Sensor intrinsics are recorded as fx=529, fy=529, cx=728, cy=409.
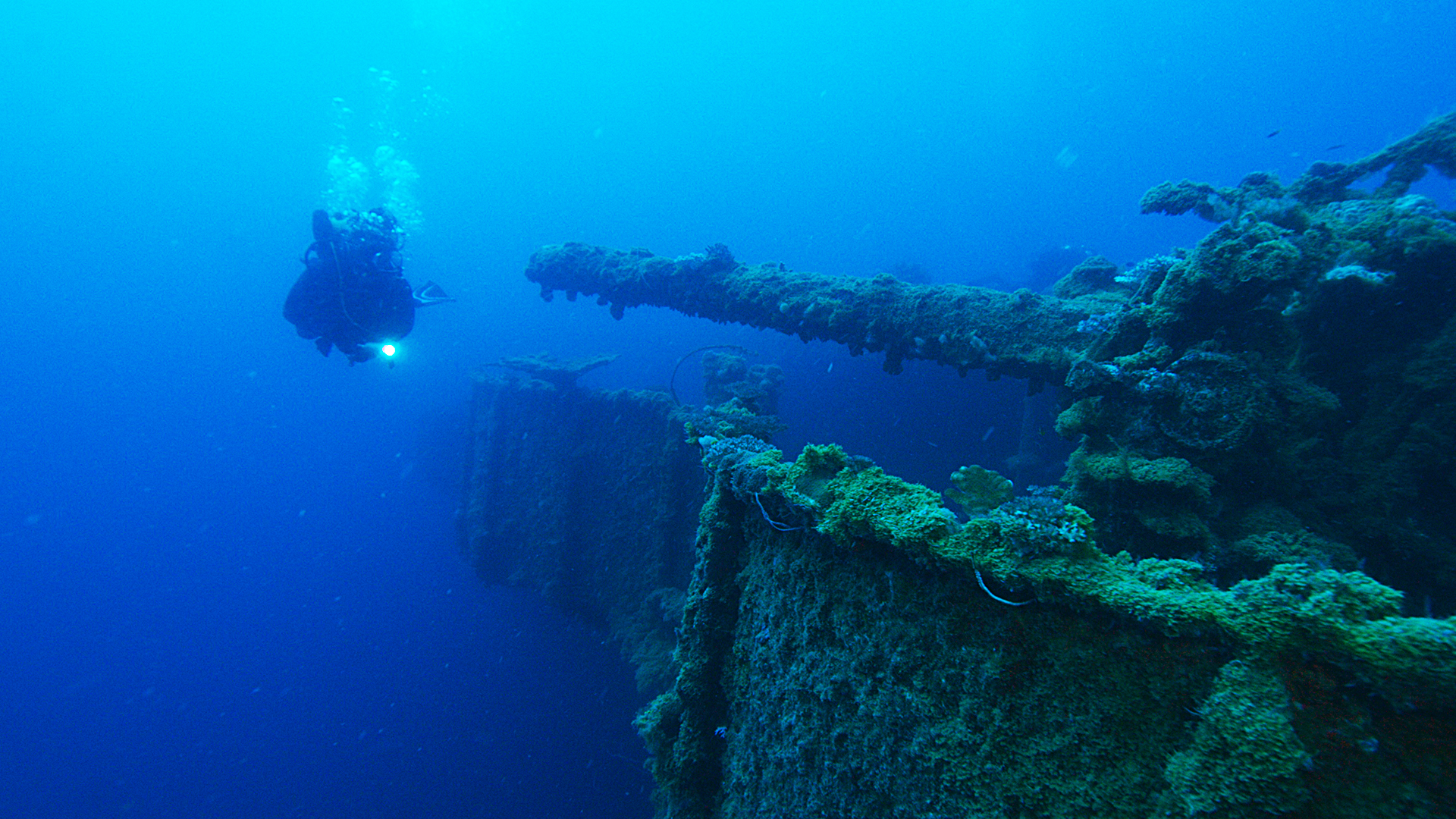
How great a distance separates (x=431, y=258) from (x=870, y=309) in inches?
4582

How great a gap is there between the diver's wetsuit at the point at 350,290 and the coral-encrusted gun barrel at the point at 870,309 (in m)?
3.81

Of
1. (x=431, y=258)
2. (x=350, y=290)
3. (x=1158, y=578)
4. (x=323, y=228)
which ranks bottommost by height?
(x=1158, y=578)

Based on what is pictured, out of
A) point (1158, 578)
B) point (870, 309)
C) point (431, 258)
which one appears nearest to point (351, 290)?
point (870, 309)

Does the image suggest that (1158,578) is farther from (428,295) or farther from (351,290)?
(428,295)

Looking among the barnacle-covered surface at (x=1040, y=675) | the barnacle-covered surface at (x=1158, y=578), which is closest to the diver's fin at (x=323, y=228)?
the barnacle-covered surface at (x=1158, y=578)

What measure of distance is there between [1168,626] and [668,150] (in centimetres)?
15965

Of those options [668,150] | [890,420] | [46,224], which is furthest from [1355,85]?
[46,224]

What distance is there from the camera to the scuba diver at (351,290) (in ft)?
31.8

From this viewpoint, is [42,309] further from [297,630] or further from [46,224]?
[297,630]

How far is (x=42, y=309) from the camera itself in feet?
318

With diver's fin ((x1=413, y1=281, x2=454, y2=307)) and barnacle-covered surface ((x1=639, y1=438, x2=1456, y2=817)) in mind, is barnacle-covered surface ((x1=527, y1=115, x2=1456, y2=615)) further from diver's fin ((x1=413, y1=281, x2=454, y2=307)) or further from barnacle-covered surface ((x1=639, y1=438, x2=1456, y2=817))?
diver's fin ((x1=413, y1=281, x2=454, y2=307))

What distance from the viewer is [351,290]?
9820 millimetres

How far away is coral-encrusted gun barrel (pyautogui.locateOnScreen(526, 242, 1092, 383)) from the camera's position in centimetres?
566

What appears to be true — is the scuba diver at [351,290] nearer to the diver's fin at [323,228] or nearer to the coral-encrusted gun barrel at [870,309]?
the diver's fin at [323,228]
